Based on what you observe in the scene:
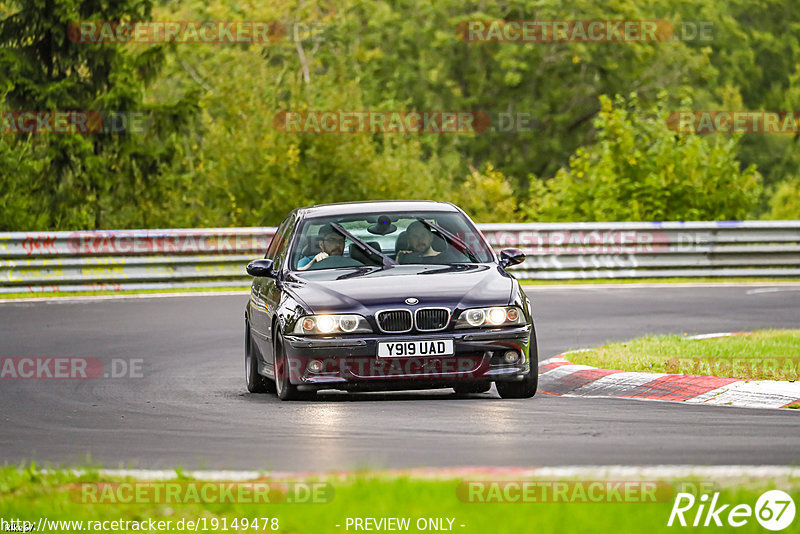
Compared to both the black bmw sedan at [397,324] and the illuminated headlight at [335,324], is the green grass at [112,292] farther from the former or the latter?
the illuminated headlight at [335,324]

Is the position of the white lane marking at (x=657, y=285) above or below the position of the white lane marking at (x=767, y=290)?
below

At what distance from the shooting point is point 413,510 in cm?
646

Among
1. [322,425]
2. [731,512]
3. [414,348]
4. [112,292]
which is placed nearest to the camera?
[731,512]

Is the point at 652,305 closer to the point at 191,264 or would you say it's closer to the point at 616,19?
the point at 191,264

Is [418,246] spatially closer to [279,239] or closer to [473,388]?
[473,388]

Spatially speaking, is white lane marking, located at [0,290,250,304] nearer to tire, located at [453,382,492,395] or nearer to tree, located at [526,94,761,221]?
tree, located at [526,94,761,221]

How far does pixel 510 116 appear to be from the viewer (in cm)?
6475

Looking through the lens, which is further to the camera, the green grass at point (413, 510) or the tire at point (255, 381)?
the tire at point (255, 381)

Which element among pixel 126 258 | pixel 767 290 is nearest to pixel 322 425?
pixel 767 290

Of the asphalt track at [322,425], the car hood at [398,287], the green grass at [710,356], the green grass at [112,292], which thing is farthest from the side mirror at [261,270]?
the green grass at [112,292]

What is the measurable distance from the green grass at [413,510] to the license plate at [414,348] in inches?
157

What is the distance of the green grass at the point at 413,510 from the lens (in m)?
6.17

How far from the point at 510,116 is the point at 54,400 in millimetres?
53581

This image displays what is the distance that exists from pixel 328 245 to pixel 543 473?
18.4 feet
